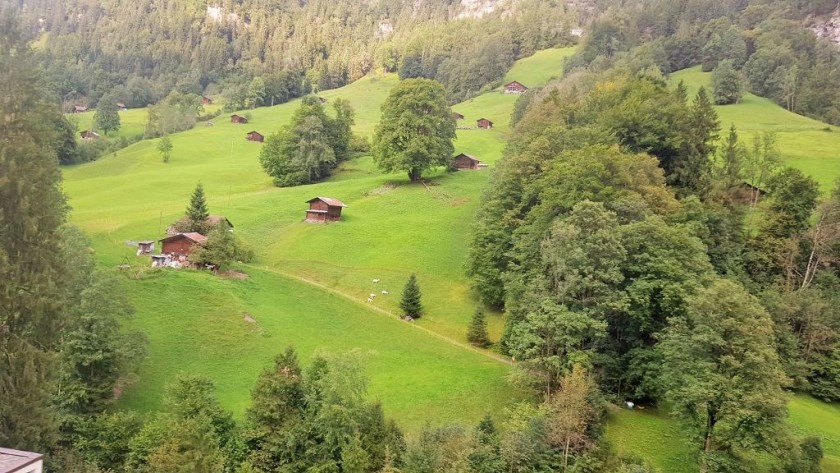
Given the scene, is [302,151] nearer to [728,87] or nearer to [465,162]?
[465,162]

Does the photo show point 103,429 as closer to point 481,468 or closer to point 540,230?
point 481,468

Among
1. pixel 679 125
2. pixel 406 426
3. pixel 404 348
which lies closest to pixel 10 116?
pixel 406 426

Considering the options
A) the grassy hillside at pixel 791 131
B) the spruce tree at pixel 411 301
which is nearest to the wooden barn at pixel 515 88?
the grassy hillside at pixel 791 131

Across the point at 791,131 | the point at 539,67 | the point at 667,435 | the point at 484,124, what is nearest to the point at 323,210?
the point at 667,435

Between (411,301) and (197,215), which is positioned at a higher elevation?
(197,215)

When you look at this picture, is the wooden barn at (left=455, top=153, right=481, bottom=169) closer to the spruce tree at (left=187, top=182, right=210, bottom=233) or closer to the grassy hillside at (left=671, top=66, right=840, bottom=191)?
the grassy hillside at (left=671, top=66, right=840, bottom=191)

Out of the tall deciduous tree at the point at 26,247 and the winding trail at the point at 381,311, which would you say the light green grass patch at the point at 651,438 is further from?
the tall deciduous tree at the point at 26,247
